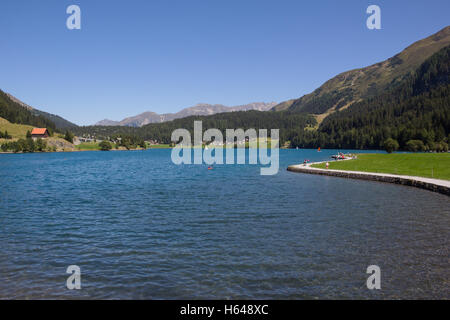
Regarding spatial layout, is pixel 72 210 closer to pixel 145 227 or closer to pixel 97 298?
pixel 145 227

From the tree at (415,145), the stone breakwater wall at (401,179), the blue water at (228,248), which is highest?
the tree at (415,145)

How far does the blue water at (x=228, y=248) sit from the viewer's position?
1449 cm

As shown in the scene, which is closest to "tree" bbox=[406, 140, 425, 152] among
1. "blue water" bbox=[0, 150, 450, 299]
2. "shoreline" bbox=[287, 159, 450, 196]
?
"shoreline" bbox=[287, 159, 450, 196]

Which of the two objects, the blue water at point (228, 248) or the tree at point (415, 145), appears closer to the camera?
the blue water at point (228, 248)

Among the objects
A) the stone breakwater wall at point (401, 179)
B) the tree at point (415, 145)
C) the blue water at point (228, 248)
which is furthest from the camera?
the tree at point (415, 145)

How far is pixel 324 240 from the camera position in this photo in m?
21.4

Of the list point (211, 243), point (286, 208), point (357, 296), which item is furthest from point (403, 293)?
point (286, 208)

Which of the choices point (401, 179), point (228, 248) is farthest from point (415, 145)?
point (228, 248)

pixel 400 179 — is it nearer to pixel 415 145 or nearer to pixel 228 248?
pixel 228 248

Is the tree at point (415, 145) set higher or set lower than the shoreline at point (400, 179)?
higher

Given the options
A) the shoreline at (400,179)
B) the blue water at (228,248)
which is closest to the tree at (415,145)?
the shoreline at (400,179)

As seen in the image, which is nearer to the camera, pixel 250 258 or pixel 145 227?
pixel 250 258

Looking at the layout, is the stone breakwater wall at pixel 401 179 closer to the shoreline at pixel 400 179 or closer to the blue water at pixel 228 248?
the shoreline at pixel 400 179

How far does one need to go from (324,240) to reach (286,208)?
11.8 m
